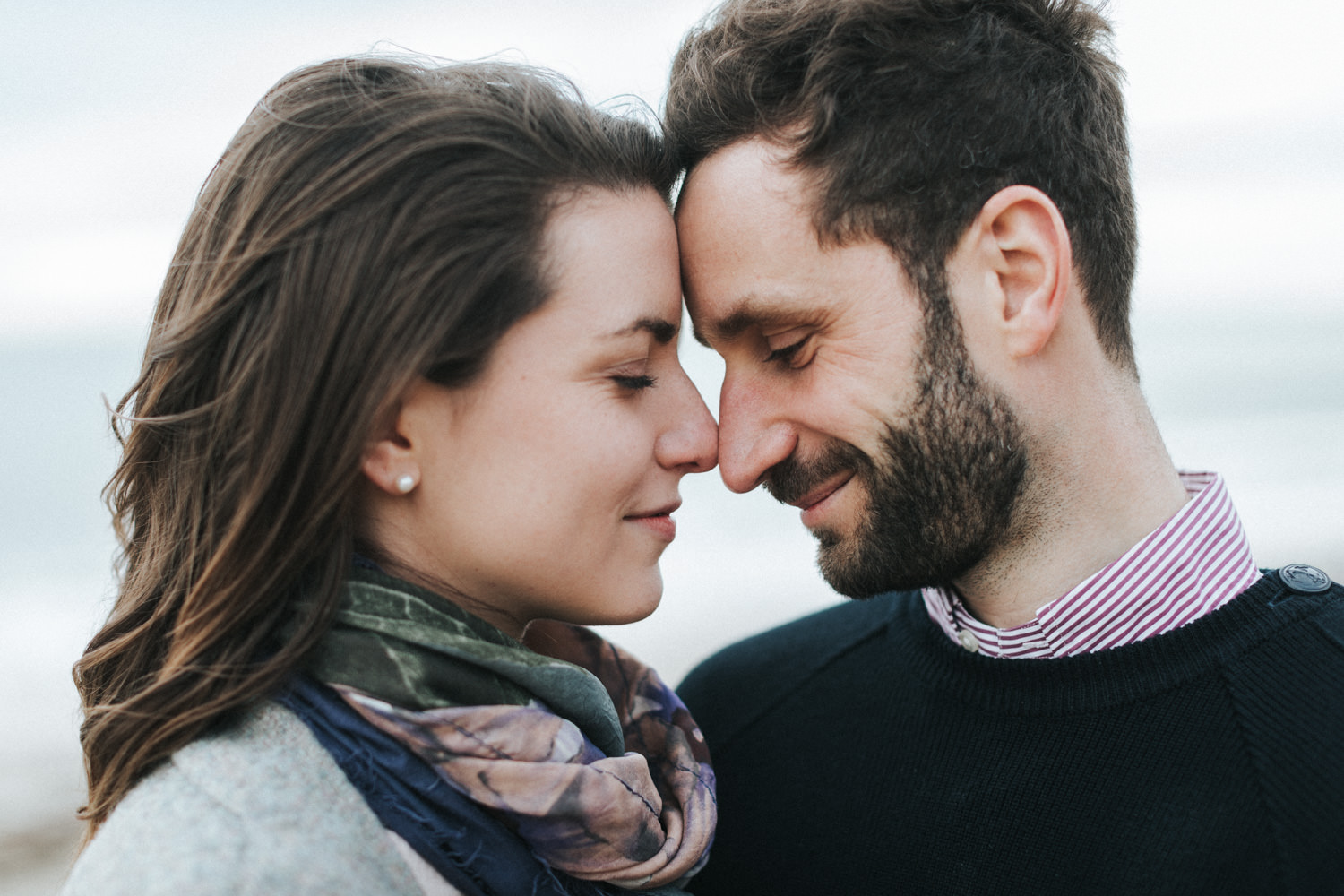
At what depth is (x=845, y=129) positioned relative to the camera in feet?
6.40

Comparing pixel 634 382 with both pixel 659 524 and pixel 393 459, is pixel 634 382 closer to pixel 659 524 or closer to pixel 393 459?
pixel 659 524

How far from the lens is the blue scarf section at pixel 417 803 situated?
144cm

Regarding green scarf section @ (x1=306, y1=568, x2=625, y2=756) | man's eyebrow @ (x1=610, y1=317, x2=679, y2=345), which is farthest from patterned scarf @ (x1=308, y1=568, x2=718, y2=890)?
man's eyebrow @ (x1=610, y1=317, x2=679, y2=345)

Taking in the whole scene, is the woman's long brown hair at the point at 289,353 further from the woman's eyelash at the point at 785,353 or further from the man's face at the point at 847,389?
the woman's eyelash at the point at 785,353

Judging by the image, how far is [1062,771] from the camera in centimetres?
182

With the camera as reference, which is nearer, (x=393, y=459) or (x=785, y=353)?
(x=393, y=459)

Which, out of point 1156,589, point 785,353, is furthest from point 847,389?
point 1156,589

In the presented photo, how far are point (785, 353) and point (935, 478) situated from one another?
0.37 m

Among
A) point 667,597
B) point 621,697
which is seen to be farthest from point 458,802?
point 667,597

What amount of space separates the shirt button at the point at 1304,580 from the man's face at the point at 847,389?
1.58 ft

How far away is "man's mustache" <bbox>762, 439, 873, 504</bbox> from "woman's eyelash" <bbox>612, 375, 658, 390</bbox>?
1.26 feet

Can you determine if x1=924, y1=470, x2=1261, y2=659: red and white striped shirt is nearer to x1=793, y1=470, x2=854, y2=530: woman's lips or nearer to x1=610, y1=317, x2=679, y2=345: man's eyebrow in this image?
x1=793, y1=470, x2=854, y2=530: woman's lips

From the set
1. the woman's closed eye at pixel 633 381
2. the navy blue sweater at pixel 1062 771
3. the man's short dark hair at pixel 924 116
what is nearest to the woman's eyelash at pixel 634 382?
the woman's closed eye at pixel 633 381

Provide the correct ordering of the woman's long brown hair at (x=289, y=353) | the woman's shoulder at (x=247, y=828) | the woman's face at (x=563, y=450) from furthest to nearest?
the woman's face at (x=563, y=450) < the woman's long brown hair at (x=289, y=353) < the woman's shoulder at (x=247, y=828)
